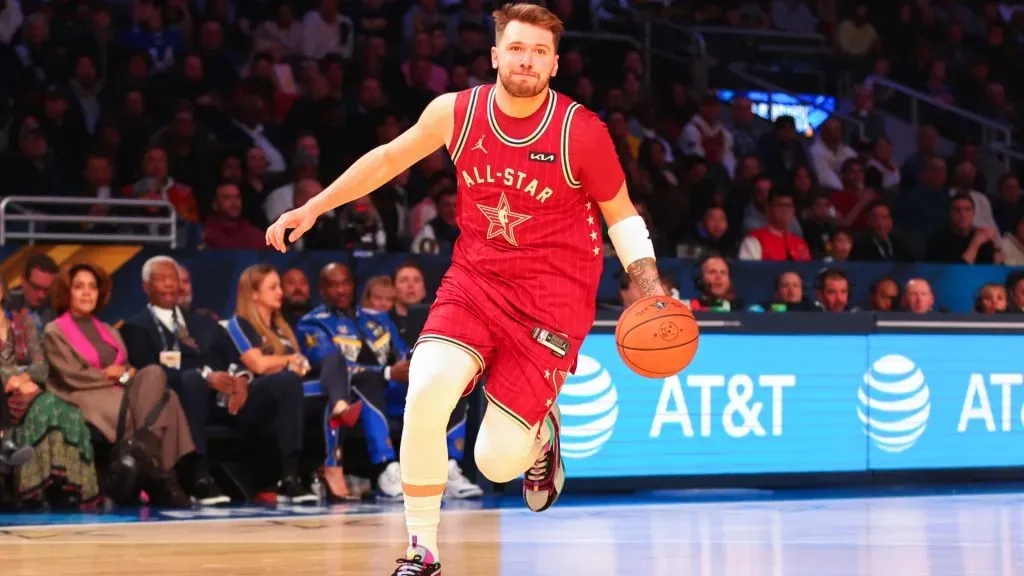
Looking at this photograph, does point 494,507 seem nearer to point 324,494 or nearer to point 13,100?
point 324,494

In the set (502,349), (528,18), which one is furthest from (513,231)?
(528,18)

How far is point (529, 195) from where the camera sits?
232 inches

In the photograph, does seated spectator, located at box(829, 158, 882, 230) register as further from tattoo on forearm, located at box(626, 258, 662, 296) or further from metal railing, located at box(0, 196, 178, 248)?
tattoo on forearm, located at box(626, 258, 662, 296)

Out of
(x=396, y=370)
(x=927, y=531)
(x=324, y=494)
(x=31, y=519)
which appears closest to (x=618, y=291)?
(x=396, y=370)

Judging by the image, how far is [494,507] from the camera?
9484 mm

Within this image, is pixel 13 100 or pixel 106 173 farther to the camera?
pixel 13 100

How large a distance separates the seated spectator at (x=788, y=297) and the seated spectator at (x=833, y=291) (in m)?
0.11

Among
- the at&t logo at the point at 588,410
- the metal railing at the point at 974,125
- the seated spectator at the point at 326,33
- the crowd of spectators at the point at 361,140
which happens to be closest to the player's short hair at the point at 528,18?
the at&t logo at the point at 588,410

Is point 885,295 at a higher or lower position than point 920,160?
lower

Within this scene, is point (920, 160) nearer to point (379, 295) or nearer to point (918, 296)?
point (918, 296)

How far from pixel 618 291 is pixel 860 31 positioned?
8899mm

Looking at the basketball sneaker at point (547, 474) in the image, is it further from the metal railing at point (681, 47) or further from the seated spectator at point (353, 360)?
the metal railing at point (681, 47)

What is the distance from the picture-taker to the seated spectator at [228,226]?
1182cm

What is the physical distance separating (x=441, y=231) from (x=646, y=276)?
21.0 ft
